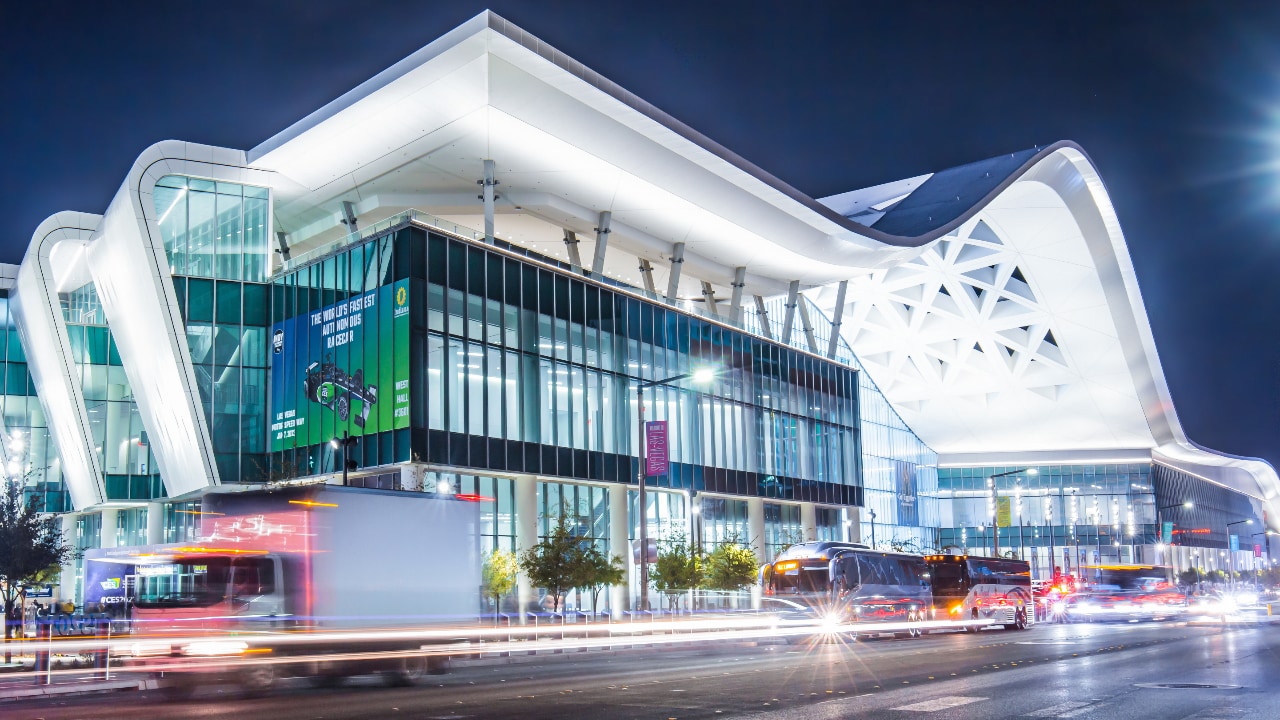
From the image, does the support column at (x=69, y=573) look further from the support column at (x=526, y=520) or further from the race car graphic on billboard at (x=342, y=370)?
the support column at (x=526, y=520)

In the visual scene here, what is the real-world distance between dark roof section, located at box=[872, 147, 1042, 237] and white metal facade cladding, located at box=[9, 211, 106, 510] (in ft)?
150

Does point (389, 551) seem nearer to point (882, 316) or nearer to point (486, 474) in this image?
point (486, 474)

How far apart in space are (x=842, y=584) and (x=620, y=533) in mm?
16891

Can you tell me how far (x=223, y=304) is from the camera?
50594 millimetres

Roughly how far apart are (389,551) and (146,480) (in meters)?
40.9

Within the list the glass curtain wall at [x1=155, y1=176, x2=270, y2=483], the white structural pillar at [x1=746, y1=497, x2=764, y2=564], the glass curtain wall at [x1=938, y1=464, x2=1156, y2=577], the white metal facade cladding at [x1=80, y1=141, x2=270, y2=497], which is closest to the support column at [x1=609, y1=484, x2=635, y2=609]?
the white structural pillar at [x1=746, y1=497, x2=764, y2=564]

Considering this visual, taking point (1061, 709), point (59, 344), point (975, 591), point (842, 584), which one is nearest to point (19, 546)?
point (59, 344)

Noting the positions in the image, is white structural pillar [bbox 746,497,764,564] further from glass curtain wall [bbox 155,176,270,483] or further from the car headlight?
the car headlight

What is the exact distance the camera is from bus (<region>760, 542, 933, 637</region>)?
1555 inches

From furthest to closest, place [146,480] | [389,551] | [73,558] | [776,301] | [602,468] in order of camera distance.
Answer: [776,301] → [73,558] → [146,480] → [602,468] → [389,551]

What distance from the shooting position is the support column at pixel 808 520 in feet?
230

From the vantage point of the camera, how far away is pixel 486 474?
47.8 m

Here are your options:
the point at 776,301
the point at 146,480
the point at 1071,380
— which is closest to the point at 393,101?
the point at 146,480

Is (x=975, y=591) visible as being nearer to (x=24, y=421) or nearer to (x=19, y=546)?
(x=19, y=546)
